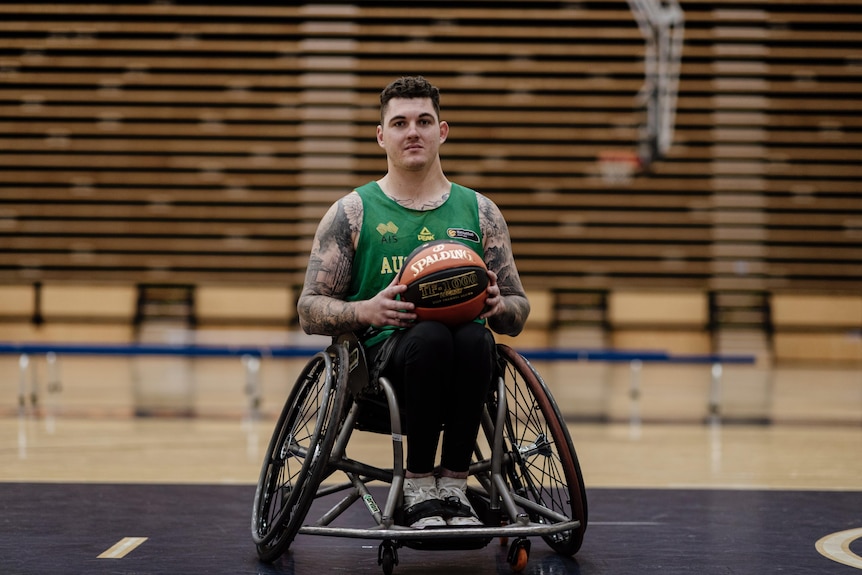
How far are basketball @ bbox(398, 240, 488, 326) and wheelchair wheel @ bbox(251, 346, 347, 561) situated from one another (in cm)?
25

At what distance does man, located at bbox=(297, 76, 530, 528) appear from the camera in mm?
2670

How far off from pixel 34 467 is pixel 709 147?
11.7m

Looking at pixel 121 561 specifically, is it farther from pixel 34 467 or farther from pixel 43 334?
pixel 43 334

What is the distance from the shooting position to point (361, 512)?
3.70m

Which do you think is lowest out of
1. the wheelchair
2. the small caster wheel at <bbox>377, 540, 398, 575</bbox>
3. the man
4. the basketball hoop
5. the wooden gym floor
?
the wooden gym floor

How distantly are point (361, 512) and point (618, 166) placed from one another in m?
11.5

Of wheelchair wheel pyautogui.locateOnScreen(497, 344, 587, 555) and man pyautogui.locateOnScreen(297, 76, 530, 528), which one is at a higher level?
man pyautogui.locateOnScreen(297, 76, 530, 528)

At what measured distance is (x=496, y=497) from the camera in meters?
2.76

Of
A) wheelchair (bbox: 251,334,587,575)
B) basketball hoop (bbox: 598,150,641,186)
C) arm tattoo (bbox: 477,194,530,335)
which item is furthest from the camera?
basketball hoop (bbox: 598,150,641,186)

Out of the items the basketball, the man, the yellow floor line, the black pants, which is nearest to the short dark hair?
the man

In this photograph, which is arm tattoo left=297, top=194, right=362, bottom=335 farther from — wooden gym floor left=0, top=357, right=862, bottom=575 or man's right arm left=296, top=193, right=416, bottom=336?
wooden gym floor left=0, top=357, right=862, bottom=575

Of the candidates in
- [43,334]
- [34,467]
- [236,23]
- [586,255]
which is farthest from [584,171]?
[34,467]

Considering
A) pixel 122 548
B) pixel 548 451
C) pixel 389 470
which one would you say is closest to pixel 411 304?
pixel 389 470

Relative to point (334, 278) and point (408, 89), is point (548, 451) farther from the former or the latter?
point (408, 89)
